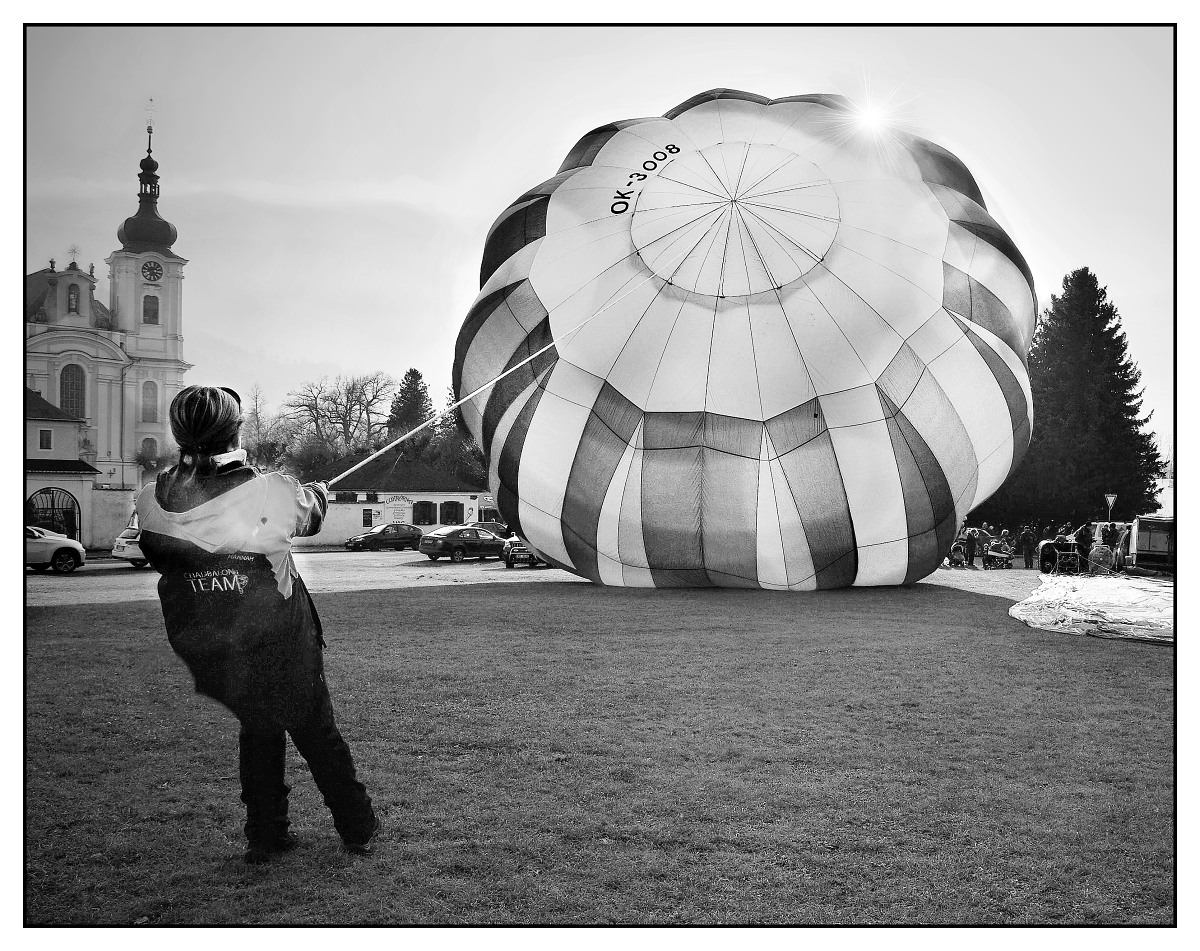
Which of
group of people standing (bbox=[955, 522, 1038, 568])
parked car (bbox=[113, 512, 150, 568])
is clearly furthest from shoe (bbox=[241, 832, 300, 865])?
group of people standing (bbox=[955, 522, 1038, 568])

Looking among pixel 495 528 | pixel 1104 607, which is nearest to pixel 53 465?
pixel 1104 607

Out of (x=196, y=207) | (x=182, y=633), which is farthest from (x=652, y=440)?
(x=182, y=633)

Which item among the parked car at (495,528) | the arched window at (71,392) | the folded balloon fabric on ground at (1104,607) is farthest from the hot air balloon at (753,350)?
the parked car at (495,528)

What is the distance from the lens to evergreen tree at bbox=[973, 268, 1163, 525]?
117 inches

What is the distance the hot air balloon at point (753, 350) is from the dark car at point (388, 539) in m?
2.04

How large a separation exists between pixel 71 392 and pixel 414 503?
589cm

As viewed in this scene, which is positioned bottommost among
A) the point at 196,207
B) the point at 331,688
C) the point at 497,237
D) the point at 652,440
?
the point at 331,688

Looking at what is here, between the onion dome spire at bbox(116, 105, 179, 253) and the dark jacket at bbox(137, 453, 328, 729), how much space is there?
4.50ft

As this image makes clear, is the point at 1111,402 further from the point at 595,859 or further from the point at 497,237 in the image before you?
the point at 497,237

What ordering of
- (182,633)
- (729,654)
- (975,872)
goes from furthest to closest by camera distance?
(729,654) < (975,872) < (182,633)

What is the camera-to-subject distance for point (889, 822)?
2111 millimetres

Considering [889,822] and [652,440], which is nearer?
[889,822]

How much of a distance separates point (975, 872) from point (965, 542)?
412 centimetres

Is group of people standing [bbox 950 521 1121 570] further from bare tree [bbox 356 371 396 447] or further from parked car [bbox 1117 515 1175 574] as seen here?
bare tree [bbox 356 371 396 447]
